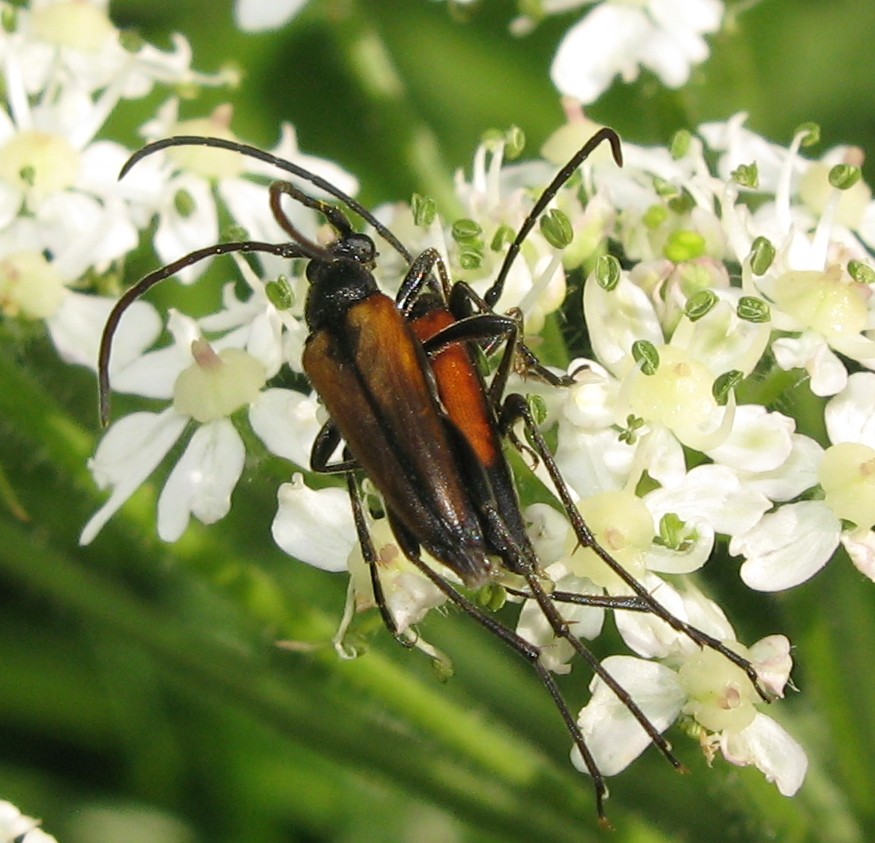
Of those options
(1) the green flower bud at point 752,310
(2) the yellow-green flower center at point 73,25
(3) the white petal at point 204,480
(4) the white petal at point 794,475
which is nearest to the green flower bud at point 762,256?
(1) the green flower bud at point 752,310

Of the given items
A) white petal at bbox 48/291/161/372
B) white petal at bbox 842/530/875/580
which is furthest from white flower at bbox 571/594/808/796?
white petal at bbox 48/291/161/372

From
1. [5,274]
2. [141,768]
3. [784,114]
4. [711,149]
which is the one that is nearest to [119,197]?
[5,274]

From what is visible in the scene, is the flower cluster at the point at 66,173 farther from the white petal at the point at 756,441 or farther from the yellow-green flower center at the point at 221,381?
the white petal at the point at 756,441

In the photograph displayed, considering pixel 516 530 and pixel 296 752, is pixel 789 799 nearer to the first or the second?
pixel 516 530

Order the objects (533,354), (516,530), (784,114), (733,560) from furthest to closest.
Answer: (784,114) < (733,560) < (533,354) < (516,530)

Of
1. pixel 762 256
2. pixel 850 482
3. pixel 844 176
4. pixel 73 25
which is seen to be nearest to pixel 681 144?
pixel 844 176

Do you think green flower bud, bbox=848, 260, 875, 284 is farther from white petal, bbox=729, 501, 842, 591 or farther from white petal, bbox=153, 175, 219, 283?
white petal, bbox=153, 175, 219, 283
